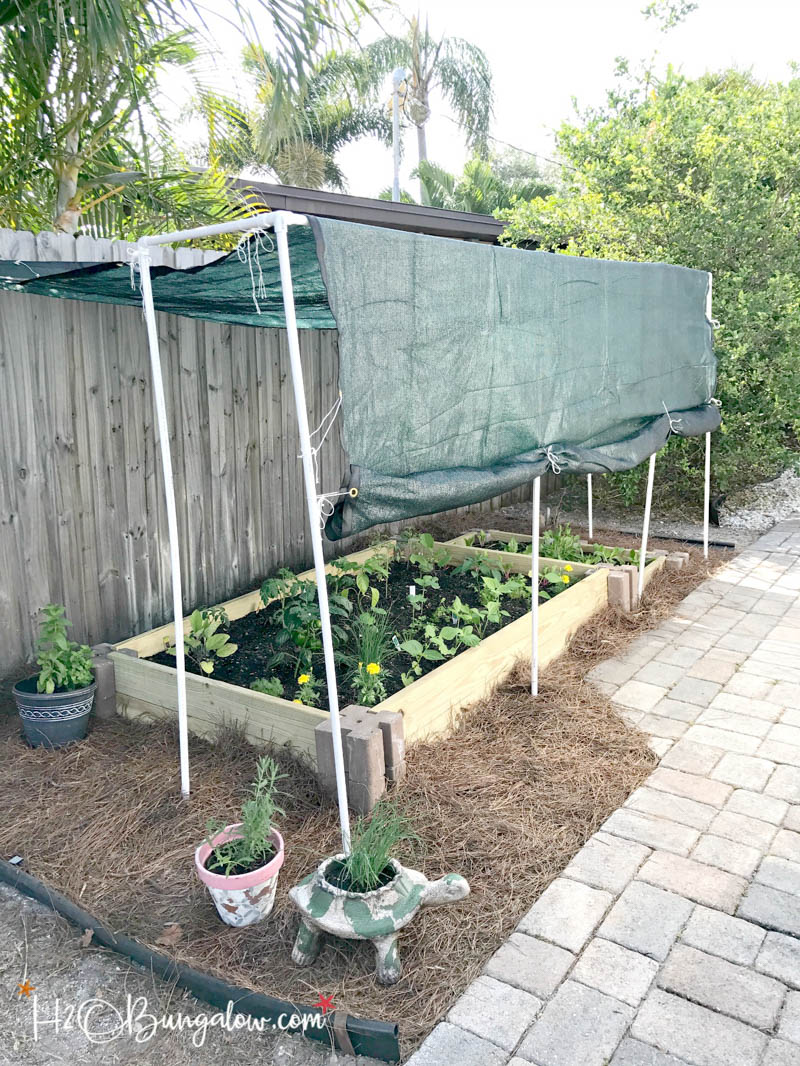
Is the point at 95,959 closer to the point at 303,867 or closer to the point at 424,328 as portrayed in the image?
the point at 303,867

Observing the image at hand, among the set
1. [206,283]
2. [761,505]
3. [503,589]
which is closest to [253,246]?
[206,283]

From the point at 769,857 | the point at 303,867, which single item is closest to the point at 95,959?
the point at 303,867

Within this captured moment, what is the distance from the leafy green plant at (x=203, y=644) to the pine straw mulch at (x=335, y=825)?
41 centimetres

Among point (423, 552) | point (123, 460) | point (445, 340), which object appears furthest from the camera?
point (423, 552)

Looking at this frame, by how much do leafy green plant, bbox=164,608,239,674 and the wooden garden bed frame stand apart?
0.14m

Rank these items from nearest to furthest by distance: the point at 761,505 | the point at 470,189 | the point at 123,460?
the point at 123,460, the point at 761,505, the point at 470,189

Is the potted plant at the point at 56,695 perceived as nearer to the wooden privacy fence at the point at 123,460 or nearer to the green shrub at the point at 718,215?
the wooden privacy fence at the point at 123,460

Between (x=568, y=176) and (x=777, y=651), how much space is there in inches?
187

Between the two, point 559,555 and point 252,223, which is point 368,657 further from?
point 559,555

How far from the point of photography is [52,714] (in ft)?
10.5

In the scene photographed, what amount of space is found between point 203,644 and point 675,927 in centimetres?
226

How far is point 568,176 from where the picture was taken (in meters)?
7.23

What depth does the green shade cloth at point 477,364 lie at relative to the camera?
2426 millimetres

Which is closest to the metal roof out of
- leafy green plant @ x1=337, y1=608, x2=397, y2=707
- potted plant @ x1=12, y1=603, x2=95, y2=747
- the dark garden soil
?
the dark garden soil
